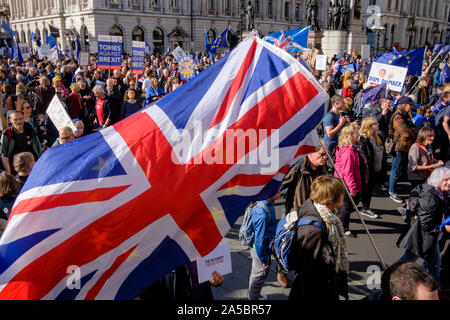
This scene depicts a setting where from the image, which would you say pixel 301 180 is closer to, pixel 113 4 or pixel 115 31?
pixel 113 4

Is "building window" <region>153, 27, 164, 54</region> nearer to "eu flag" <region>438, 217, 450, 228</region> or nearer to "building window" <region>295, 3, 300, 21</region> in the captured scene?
"building window" <region>295, 3, 300, 21</region>

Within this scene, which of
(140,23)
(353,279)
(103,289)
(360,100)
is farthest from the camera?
(140,23)

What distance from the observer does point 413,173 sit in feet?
18.1

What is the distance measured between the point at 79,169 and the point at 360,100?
7.96 metres

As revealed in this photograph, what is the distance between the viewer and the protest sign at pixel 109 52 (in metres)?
10.7

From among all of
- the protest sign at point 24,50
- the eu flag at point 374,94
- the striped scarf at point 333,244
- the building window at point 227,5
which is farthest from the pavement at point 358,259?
the building window at point 227,5

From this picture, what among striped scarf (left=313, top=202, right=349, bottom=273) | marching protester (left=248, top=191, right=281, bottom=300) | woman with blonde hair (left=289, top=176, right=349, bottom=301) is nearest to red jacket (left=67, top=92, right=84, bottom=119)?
marching protester (left=248, top=191, right=281, bottom=300)

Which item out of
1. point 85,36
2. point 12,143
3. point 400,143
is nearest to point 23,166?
point 12,143

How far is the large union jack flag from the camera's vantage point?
1.87 meters

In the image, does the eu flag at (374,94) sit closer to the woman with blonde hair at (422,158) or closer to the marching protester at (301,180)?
the woman with blonde hair at (422,158)

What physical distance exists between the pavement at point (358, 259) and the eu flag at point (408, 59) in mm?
4791

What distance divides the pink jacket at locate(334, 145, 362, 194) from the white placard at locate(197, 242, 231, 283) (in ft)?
9.23
